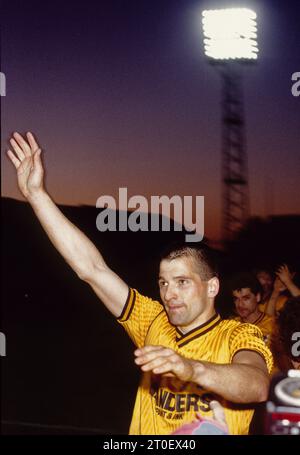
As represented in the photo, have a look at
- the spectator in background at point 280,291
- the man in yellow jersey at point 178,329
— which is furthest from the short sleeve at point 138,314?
the spectator in background at point 280,291

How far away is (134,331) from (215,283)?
1.10ft

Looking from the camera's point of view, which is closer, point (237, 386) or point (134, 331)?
point (237, 386)

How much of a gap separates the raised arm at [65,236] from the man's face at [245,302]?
153 centimetres

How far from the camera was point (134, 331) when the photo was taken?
1875 mm

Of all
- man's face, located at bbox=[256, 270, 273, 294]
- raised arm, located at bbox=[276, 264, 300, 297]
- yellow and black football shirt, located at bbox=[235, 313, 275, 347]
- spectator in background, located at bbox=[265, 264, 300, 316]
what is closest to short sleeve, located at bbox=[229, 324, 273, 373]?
yellow and black football shirt, located at bbox=[235, 313, 275, 347]

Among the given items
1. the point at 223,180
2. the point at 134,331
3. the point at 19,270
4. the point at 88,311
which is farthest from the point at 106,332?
the point at 134,331

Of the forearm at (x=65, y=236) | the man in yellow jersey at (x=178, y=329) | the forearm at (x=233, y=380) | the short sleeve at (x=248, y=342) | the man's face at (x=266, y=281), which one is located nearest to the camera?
the forearm at (x=233, y=380)

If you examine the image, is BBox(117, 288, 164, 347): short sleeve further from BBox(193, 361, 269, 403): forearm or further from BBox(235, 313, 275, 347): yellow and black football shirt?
BBox(235, 313, 275, 347): yellow and black football shirt

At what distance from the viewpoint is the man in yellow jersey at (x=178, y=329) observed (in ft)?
4.37

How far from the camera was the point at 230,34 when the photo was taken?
5.35 m

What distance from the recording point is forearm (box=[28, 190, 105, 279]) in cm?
176

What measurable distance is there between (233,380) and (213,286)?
439 mm

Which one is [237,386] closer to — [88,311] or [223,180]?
[223,180]

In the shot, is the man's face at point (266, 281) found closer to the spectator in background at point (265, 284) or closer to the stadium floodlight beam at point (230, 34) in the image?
the spectator in background at point (265, 284)
